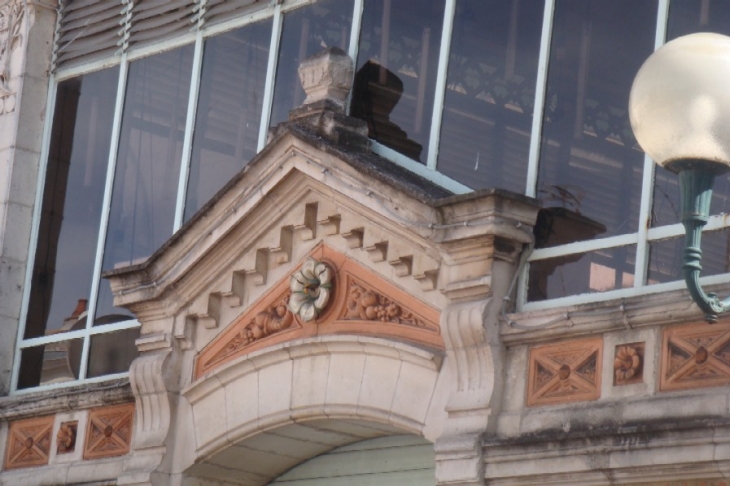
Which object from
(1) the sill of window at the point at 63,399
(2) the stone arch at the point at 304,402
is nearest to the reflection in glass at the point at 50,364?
(1) the sill of window at the point at 63,399

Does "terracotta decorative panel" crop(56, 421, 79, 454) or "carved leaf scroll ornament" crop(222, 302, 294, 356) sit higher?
"carved leaf scroll ornament" crop(222, 302, 294, 356)

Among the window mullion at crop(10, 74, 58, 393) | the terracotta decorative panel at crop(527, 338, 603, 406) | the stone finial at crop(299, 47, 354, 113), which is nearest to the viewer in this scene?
the terracotta decorative panel at crop(527, 338, 603, 406)

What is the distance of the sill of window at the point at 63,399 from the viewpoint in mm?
12164

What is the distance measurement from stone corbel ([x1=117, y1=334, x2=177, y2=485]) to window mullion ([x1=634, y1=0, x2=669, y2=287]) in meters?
3.69

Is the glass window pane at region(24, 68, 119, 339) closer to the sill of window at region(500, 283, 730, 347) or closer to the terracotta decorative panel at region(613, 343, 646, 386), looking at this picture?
the sill of window at region(500, 283, 730, 347)

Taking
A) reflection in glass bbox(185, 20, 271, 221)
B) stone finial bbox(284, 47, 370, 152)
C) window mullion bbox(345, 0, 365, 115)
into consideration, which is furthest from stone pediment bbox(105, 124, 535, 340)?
reflection in glass bbox(185, 20, 271, 221)

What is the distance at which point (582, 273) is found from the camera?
9.59 meters

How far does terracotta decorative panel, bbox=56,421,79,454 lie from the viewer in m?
12.5

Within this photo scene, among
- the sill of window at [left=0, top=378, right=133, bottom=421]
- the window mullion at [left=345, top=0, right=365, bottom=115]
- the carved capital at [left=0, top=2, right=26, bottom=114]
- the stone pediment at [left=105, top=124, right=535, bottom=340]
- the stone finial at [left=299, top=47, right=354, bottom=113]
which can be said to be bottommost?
the sill of window at [left=0, top=378, right=133, bottom=421]

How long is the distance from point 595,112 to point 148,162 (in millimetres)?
4334

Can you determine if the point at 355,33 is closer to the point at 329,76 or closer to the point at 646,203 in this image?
the point at 329,76

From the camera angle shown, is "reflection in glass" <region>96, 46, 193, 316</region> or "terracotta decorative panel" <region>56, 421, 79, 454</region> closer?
"terracotta decorative panel" <region>56, 421, 79, 454</region>

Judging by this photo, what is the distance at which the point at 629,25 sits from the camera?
9.80m

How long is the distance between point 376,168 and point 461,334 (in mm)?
1244
